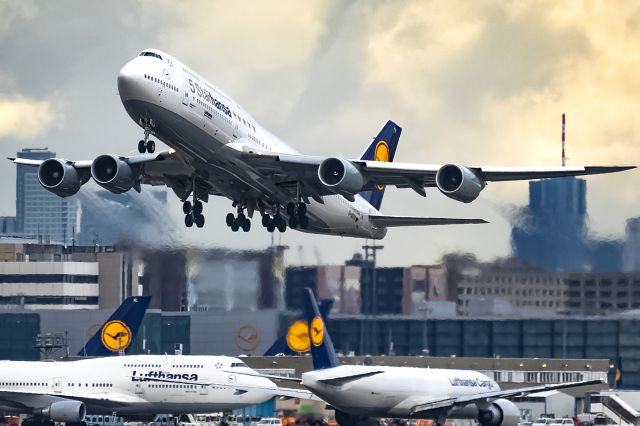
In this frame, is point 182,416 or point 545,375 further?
point 545,375

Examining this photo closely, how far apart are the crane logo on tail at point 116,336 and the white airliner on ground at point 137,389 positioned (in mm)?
6393

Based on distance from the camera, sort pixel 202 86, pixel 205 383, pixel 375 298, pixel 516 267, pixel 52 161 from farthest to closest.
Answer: pixel 375 298, pixel 516 267, pixel 205 383, pixel 52 161, pixel 202 86

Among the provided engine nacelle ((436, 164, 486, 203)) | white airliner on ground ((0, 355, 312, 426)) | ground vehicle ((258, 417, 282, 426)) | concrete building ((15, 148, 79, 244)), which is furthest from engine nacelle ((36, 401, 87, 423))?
concrete building ((15, 148, 79, 244))

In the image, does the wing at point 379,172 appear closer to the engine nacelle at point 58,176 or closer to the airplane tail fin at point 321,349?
the engine nacelle at point 58,176

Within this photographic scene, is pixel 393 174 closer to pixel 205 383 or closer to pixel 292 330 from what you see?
pixel 205 383

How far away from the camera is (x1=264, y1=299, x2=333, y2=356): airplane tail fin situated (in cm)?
7269

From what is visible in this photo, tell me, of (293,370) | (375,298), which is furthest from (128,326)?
(375,298)

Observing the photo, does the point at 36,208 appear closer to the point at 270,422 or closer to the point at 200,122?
the point at 270,422

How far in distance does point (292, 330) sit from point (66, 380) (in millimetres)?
15384

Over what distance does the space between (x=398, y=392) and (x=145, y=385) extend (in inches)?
419

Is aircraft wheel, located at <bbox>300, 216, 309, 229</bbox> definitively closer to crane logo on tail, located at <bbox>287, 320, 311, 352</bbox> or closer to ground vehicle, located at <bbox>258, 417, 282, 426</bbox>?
ground vehicle, located at <bbox>258, 417, 282, 426</bbox>

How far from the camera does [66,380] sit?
62781 mm

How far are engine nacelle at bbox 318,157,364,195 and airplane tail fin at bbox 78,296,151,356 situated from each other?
78.7ft

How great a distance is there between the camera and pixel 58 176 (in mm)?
51250
